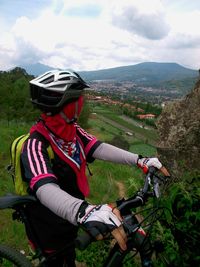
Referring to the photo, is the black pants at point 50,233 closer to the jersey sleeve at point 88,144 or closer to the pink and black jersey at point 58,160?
the pink and black jersey at point 58,160

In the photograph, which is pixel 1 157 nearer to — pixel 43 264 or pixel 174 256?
pixel 43 264

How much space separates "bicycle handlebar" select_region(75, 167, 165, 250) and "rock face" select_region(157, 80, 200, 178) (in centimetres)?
256

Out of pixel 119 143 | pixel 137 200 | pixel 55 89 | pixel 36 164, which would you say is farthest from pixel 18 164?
pixel 119 143

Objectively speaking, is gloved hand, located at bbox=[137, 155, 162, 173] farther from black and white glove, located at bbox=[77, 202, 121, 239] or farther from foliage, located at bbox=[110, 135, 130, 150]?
foliage, located at bbox=[110, 135, 130, 150]

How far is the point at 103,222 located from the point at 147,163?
4.05 ft

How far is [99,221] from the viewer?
2.09 meters

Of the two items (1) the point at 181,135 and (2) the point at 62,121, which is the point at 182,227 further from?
(1) the point at 181,135

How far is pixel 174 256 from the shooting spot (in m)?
2.73

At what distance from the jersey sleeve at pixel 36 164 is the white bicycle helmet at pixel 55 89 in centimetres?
33

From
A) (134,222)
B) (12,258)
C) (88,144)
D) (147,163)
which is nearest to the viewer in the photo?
(134,222)

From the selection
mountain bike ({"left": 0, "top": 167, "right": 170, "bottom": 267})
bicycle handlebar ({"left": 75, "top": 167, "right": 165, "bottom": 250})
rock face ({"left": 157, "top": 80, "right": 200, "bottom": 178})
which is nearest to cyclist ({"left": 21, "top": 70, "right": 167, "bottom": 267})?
mountain bike ({"left": 0, "top": 167, "right": 170, "bottom": 267})

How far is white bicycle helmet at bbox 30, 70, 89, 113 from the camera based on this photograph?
9.91 ft

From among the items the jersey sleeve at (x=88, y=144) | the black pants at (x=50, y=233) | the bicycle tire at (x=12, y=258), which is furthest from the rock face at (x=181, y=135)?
the bicycle tire at (x=12, y=258)

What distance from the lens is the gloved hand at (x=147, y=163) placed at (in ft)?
10.3
